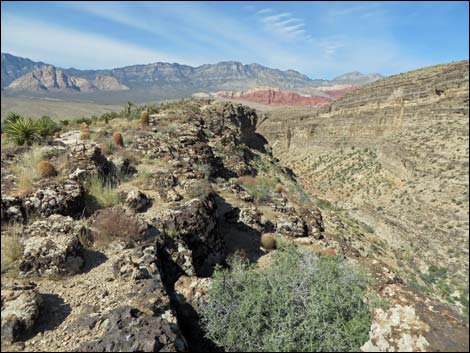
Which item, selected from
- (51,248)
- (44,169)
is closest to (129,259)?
(51,248)

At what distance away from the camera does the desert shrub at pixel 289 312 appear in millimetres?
3914

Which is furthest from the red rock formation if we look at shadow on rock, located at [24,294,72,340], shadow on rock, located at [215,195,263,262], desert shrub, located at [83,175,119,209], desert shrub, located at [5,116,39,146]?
shadow on rock, located at [24,294,72,340]

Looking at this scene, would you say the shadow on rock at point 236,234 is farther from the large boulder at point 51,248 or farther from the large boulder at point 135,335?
the large boulder at point 135,335

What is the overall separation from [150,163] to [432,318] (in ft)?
26.9

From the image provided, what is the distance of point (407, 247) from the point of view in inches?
592

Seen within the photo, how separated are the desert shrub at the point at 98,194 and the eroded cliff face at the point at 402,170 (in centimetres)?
894

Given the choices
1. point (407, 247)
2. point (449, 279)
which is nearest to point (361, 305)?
point (449, 279)

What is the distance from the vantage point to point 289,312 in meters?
4.24

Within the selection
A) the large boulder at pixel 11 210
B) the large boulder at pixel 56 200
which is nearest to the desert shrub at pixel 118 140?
the large boulder at pixel 56 200

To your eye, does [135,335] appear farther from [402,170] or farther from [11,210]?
[402,170]

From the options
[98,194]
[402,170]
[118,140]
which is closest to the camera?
[98,194]

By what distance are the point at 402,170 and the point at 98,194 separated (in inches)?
867

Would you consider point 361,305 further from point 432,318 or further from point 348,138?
point 348,138

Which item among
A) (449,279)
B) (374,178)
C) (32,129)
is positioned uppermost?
(32,129)
